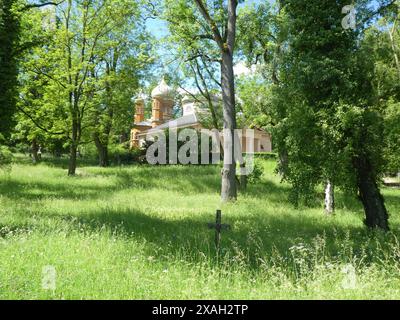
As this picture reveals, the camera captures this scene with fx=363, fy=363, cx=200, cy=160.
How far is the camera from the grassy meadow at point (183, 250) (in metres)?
5.23

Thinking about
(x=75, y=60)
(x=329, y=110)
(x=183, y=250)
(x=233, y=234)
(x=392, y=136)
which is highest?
(x=75, y=60)

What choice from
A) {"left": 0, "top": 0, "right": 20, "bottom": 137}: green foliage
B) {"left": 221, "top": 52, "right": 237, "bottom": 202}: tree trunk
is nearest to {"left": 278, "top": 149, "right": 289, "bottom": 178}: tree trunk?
{"left": 221, "top": 52, "right": 237, "bottom": 202}: tree trunk

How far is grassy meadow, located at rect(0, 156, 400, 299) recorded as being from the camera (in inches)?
206

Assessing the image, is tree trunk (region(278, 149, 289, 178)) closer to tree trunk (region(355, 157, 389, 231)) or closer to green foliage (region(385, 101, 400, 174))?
tree trunk (region(355, 157, 389, 231))

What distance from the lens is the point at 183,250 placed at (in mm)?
7242

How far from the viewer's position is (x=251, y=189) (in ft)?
71.8

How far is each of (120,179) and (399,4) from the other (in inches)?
682

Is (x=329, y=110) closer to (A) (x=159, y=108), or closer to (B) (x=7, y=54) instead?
(B) (x=7, y=54)

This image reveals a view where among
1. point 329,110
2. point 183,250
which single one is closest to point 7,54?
point 183,250

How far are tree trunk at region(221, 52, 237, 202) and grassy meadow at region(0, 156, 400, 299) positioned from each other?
78cm

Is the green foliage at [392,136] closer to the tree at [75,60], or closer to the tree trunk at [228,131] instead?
the tree trunk at [228,131]

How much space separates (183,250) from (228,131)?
10691mm

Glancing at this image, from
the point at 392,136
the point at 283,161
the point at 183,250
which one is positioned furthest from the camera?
the point at 283,161

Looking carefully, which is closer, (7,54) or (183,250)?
(183,250)
